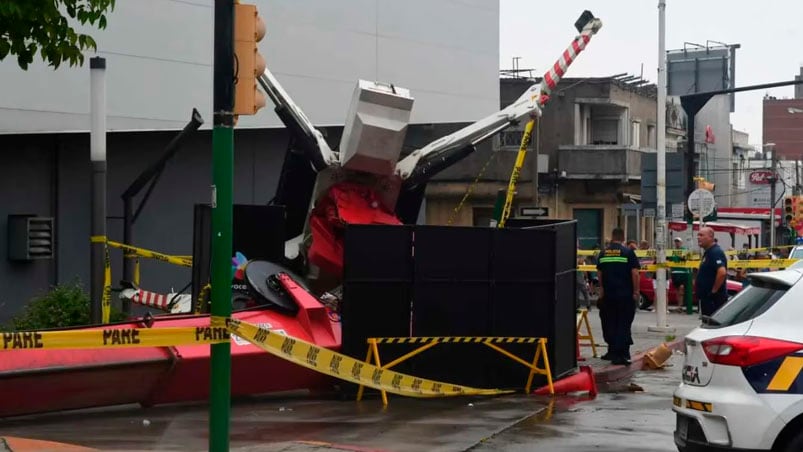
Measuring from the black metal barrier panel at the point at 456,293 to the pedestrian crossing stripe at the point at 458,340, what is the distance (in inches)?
2.2

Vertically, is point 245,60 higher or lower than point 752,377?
higher

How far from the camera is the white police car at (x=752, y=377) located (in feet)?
24.3

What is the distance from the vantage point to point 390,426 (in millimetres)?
11016

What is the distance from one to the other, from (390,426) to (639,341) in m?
10.2

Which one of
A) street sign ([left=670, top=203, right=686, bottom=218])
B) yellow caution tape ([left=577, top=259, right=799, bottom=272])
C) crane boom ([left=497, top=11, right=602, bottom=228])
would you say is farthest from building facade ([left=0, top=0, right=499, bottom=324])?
crane boom ([left=497, top=11, right=602, bottom=228])

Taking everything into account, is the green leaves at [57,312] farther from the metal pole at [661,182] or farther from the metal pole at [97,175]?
the metal pole at [661,182]

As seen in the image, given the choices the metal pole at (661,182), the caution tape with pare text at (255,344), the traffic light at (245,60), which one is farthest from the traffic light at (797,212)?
the traffic light at (245,60)

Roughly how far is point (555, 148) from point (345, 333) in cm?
3320

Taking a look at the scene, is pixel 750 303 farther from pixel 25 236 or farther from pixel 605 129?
pixel 605 129

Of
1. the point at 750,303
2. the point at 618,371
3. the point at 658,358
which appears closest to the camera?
the point at 750,303

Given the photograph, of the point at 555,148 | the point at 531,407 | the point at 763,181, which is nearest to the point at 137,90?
the point at 531,407

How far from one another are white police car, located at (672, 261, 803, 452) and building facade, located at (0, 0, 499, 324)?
12.0 m

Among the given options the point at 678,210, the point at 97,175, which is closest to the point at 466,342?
the point at 97,175

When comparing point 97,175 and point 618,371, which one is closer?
point 97,175
